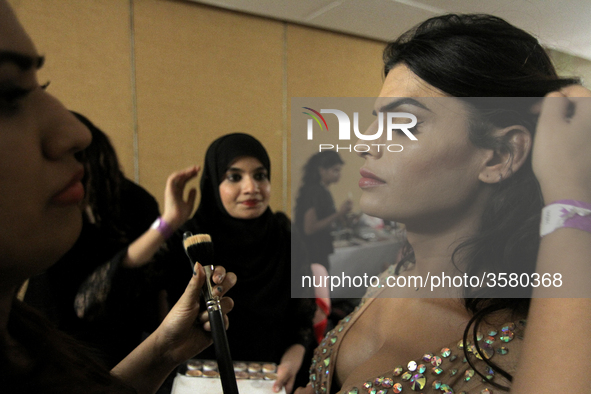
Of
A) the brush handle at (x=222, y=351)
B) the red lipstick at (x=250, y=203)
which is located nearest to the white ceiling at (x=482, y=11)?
the red lipstick at (x=250, y=203)

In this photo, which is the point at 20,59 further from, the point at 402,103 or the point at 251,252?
the point at 251,252

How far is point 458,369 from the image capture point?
1.53ft

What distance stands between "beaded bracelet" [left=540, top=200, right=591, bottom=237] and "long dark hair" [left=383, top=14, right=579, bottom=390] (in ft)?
0.28

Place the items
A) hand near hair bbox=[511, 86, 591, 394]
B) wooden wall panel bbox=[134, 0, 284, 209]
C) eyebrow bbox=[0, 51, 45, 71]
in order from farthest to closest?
wooden wall panel bbox=[134, 0, 284, 209], hand near hair bbox=[511, 86, 591, 394], eyebrow bbox=[0, 51, 45, 71]

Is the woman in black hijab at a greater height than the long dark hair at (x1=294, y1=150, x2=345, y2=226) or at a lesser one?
lesser

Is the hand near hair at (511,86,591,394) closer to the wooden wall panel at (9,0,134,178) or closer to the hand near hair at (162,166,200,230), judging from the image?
the hand near hair at (162,166,200,230)

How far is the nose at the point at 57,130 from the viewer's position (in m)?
0.24

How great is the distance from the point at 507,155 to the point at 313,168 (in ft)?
1.23

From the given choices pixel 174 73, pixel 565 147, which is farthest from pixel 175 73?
pixel 565 147

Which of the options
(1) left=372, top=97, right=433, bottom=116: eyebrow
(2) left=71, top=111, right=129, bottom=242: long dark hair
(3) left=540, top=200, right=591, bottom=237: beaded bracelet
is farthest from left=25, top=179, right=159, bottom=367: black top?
(3) left=540, top=200, right=591, bottom=237: beaded bracelet

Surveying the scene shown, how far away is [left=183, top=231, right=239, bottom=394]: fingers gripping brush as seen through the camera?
376mm

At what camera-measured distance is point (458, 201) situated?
0.49 meters

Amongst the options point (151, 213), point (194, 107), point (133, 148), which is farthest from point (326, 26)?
point (133, 148)

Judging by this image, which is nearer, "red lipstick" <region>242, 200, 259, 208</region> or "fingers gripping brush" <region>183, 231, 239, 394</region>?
"fingers gripping brush" <region>183, 231, 239, 394</region>
